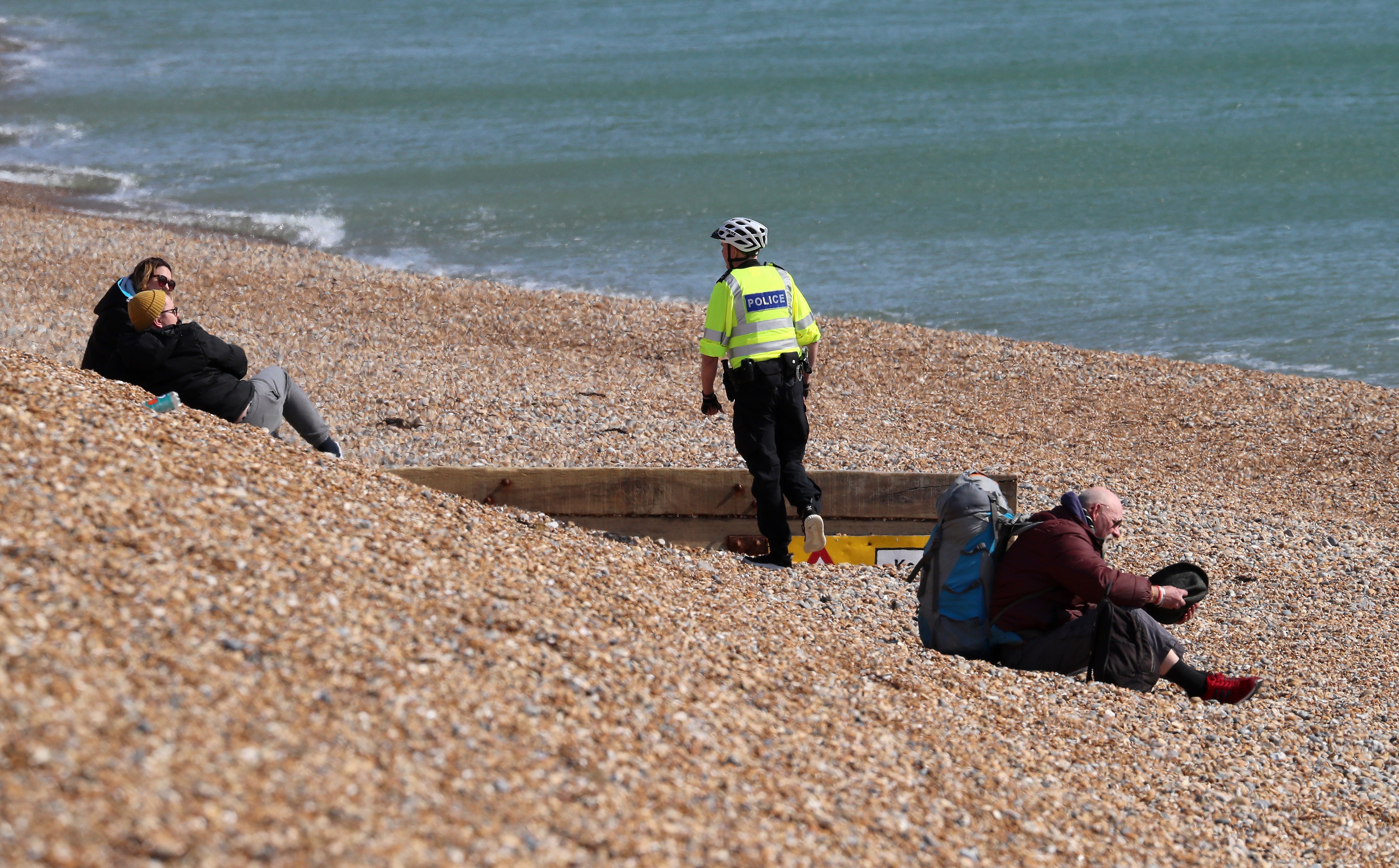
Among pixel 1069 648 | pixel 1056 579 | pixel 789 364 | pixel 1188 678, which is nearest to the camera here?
pixel 1056 579

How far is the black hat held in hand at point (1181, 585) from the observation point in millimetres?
5762

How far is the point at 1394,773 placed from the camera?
5.36 m

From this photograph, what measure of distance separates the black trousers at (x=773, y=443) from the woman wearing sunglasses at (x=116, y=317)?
3.27 metres

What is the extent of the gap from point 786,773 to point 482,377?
8440mm

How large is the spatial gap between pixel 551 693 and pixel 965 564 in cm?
234

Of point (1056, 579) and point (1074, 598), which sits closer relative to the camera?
point (1056, 579)

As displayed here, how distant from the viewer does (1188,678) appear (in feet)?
18.9

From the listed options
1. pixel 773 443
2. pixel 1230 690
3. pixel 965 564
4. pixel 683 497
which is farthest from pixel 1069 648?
pixel 683 497

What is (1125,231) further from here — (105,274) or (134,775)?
(134,775)

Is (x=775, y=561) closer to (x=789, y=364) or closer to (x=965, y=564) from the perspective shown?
(x=789, y=364)

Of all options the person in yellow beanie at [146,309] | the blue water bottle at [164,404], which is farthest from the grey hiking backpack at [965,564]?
the person in yellow beanie at [146,309]

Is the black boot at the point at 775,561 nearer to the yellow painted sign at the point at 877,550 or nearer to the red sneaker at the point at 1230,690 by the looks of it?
the yellow painted sign at the point at 877,550

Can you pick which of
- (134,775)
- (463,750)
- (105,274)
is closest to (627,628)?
(463,750)

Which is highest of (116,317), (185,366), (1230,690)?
(116,317)
